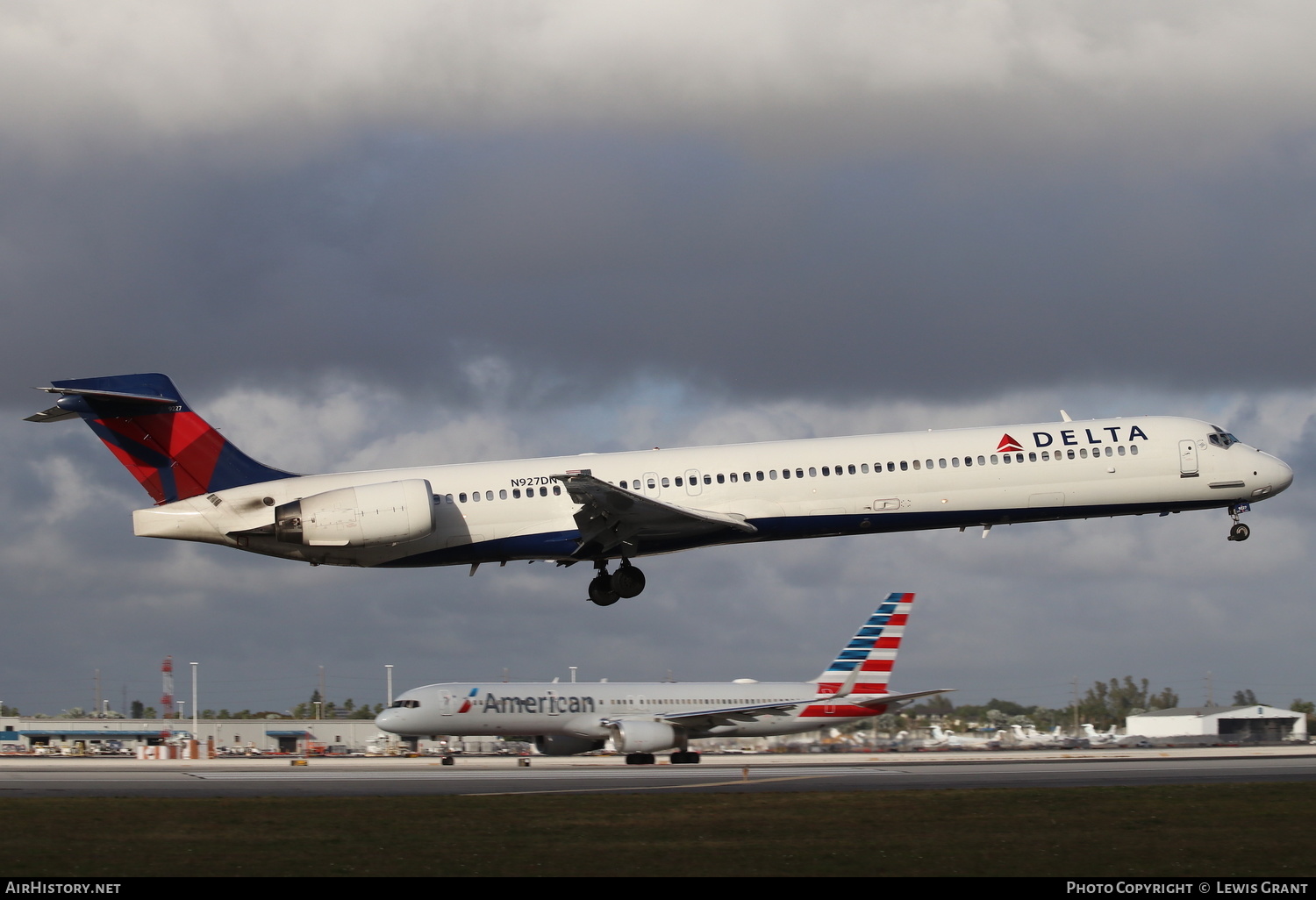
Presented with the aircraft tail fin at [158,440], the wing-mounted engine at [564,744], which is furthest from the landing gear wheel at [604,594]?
the wing-mounted engine at [564,744]

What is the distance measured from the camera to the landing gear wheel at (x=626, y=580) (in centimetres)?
3481

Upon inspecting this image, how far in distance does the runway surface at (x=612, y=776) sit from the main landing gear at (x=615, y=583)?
15.2 ft

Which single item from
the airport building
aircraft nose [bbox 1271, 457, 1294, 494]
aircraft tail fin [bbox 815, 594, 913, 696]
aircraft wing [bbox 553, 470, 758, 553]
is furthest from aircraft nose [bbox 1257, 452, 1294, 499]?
the airport building

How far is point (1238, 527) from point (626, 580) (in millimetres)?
16151

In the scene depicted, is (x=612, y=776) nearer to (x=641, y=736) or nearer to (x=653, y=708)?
(x=641, y=736)

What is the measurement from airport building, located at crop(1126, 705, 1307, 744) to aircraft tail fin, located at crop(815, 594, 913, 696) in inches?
1819

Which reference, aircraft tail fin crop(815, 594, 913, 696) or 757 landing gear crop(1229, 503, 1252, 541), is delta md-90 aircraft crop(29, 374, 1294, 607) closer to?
757 landing gear crop(1229, 503, 1252, 541)

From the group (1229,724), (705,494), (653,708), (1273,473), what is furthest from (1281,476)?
(1229,724)

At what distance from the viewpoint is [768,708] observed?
5241 centimetres

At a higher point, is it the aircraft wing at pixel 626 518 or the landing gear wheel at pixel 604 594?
the aircraft wing at pixel 626 518

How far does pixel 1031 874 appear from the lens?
19.7 m

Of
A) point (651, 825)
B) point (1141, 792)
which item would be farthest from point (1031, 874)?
point (1141, 792)

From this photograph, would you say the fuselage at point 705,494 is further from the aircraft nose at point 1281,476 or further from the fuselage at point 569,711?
the fuselage at point 569,711
